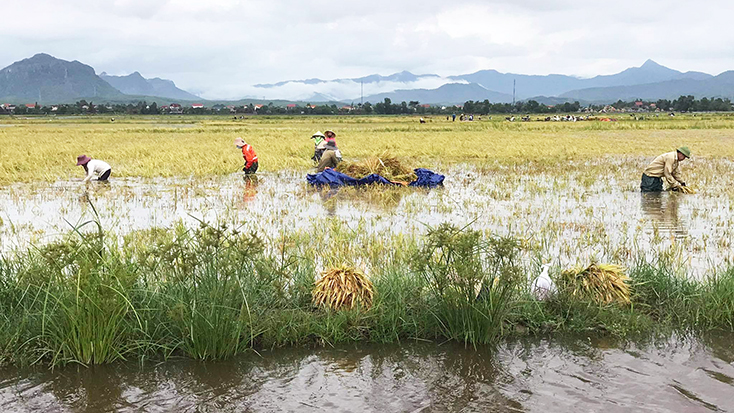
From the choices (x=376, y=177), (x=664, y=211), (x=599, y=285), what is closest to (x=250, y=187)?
(x=376, y=177)

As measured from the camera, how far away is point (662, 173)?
38.5ft

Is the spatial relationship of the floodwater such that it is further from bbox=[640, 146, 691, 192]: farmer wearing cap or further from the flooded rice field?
bbox=[640, 146, 691, 192]: farmer wearing cap

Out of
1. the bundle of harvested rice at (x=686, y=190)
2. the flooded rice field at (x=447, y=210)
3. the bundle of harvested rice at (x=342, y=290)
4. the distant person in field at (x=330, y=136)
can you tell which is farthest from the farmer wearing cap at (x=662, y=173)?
the bundle of harvested rice at (x=342, y=290)

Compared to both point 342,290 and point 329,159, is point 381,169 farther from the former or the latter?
point 342,290

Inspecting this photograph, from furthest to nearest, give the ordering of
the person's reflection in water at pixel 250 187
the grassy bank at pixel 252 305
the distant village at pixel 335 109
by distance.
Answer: the distant village at pixel 335 109 → the person's reflection in water at pixel 250 187 → the grassy bank at pixel 252 305

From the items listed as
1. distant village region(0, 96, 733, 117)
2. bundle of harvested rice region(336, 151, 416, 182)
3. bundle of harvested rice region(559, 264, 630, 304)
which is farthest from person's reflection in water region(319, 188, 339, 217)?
distant village region(0, 96, 733, 117)

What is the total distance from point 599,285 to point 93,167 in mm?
11110

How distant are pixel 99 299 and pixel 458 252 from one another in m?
2.45

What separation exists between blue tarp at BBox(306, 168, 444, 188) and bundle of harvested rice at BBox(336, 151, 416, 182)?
6.3 inches

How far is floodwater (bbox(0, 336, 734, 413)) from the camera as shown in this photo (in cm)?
370

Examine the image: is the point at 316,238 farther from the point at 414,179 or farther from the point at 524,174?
the point at 524,174

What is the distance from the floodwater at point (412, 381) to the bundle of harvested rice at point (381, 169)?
882cm

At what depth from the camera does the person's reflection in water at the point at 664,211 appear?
333 inches

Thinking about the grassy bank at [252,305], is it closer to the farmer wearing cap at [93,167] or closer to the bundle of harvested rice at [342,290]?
the bundle of harvested rice at [342,290]
